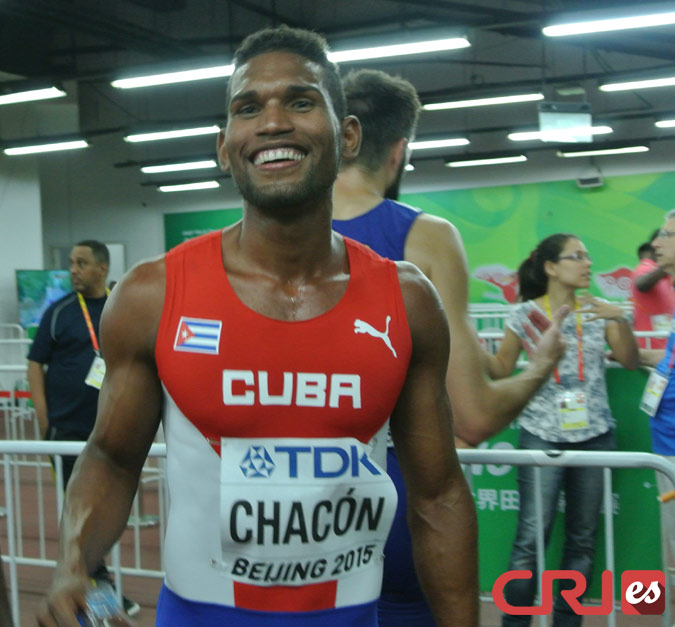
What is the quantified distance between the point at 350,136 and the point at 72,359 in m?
3.35

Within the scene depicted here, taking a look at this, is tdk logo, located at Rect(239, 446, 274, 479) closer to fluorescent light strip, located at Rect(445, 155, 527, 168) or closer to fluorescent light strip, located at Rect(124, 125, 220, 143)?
fluorescent light strip, located at Rect(124, 125, 220, 143)

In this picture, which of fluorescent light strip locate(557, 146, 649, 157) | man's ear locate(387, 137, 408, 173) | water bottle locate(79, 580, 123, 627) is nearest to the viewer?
water bottle locate(79, 580, 123, 627)

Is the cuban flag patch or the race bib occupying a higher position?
the cuban flag patch

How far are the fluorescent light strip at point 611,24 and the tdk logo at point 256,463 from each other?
7398 millimetres

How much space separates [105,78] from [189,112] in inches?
208

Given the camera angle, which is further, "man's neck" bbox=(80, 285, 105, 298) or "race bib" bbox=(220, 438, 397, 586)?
"man's neck" bbox=(80, 285, 105, 298)

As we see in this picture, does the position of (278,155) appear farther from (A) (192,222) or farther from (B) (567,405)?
(A) (192,222)

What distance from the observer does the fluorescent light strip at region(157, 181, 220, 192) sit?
18891 millimetres

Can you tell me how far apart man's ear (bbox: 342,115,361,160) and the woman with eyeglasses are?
5.10ft

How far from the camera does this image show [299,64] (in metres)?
1.52

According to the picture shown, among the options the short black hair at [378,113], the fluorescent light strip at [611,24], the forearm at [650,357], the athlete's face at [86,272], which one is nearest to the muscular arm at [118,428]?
the short black hair at [378,113]

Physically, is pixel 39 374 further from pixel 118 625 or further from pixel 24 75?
pixel 24 75

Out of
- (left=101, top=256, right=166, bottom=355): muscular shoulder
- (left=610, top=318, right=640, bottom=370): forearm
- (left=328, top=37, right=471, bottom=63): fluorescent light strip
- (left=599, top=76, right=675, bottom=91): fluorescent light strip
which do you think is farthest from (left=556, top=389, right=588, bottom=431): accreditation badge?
(left=599, top=76, right=675, bottom=91): fluorescent light strip

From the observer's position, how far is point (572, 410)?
3.62 m
